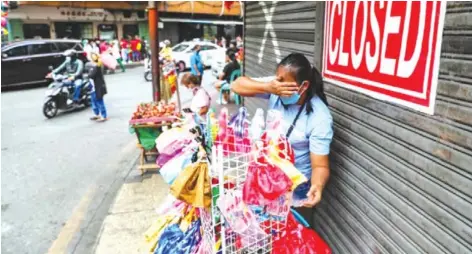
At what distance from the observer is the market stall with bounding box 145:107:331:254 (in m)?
1.92

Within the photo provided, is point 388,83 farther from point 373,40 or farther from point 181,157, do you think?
point 181,157

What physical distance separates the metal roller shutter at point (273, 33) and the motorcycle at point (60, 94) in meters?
5.73

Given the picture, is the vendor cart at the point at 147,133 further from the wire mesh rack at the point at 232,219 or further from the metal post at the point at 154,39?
the wire mesh rack at the point at 232,219

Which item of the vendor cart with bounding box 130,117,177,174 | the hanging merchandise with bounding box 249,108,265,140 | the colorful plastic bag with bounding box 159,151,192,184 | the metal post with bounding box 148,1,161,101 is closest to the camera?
the hanging merchandise with bounding box 249,108,265,140

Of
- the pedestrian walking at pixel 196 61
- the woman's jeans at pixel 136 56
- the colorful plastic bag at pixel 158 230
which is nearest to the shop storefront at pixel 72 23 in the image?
the woman's jeans at pixel 136 56


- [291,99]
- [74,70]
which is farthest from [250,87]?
[74,70]

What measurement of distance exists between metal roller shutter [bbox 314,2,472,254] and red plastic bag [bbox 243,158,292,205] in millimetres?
482

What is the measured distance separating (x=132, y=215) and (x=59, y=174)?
6.93 feet

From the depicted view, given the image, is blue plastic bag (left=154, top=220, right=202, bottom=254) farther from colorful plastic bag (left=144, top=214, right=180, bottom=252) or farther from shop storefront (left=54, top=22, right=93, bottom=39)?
shop storefront (left=54, top=22, right=93, bottom=39)

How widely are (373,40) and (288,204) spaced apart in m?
0.91

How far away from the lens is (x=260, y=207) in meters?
2.08

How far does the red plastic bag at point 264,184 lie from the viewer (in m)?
1.88

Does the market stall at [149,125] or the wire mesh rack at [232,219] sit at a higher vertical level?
the wire mesh rack at [232,219]

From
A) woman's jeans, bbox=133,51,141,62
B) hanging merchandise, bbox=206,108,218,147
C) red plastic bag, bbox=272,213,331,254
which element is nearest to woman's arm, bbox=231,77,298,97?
hanging merchandise, bbox=206,108,218,147
